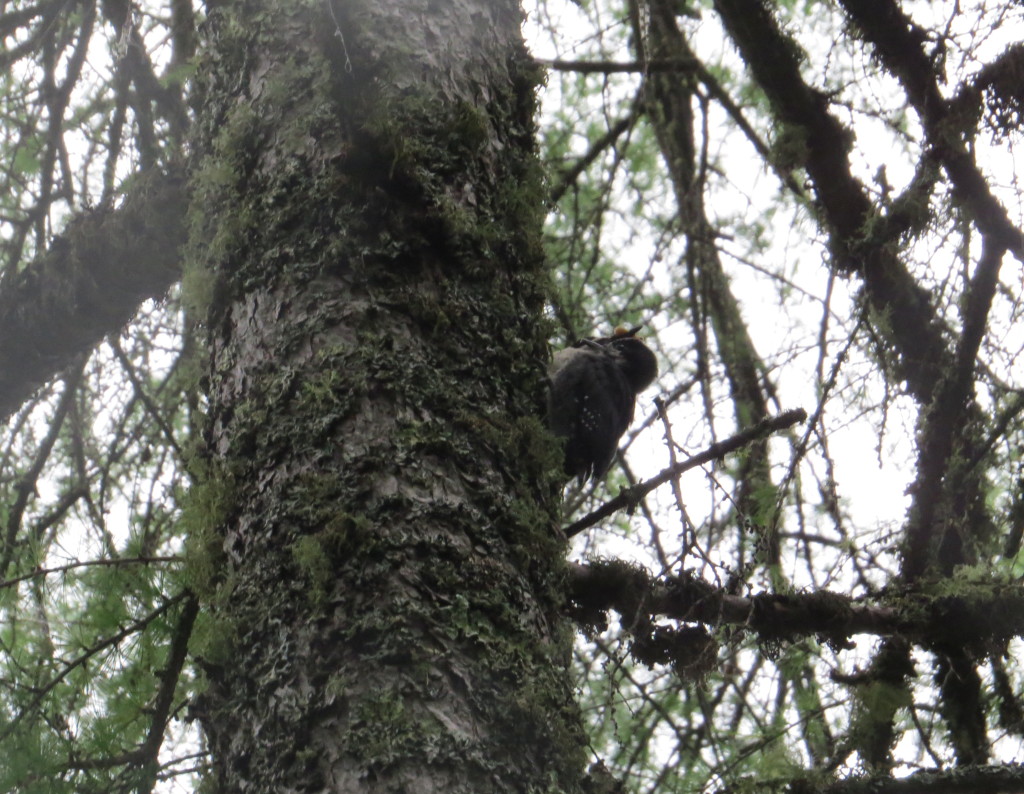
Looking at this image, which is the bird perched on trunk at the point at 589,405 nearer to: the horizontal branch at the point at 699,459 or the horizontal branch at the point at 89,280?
the horizontal branch at the point at 699,459

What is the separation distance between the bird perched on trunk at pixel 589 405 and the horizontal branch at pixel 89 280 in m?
1.24

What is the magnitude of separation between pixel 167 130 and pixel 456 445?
2.48 m

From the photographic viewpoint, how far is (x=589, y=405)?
11.5 ft

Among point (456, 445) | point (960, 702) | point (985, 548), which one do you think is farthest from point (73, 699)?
point (985, 548)

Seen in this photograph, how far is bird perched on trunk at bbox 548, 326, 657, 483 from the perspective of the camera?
135 inches

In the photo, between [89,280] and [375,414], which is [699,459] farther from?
[89,280]

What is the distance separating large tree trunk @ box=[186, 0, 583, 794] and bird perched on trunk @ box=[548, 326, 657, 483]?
1.42m

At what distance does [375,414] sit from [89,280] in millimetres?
1727

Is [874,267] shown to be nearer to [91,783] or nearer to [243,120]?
[243,120]

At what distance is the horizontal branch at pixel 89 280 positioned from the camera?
2854 millimetres

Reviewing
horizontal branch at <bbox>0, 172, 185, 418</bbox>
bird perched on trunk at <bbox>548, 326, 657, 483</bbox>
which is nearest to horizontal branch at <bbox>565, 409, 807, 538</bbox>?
bird perched on trunk at <bbox>548, 326, 657, 483</bbox>

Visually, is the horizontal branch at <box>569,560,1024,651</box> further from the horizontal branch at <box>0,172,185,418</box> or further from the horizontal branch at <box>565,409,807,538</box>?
the horizontal branch at <box>0,172,185,418</box>

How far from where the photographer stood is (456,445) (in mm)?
1576

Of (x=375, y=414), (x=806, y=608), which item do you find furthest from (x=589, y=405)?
(x=375, y=414)
